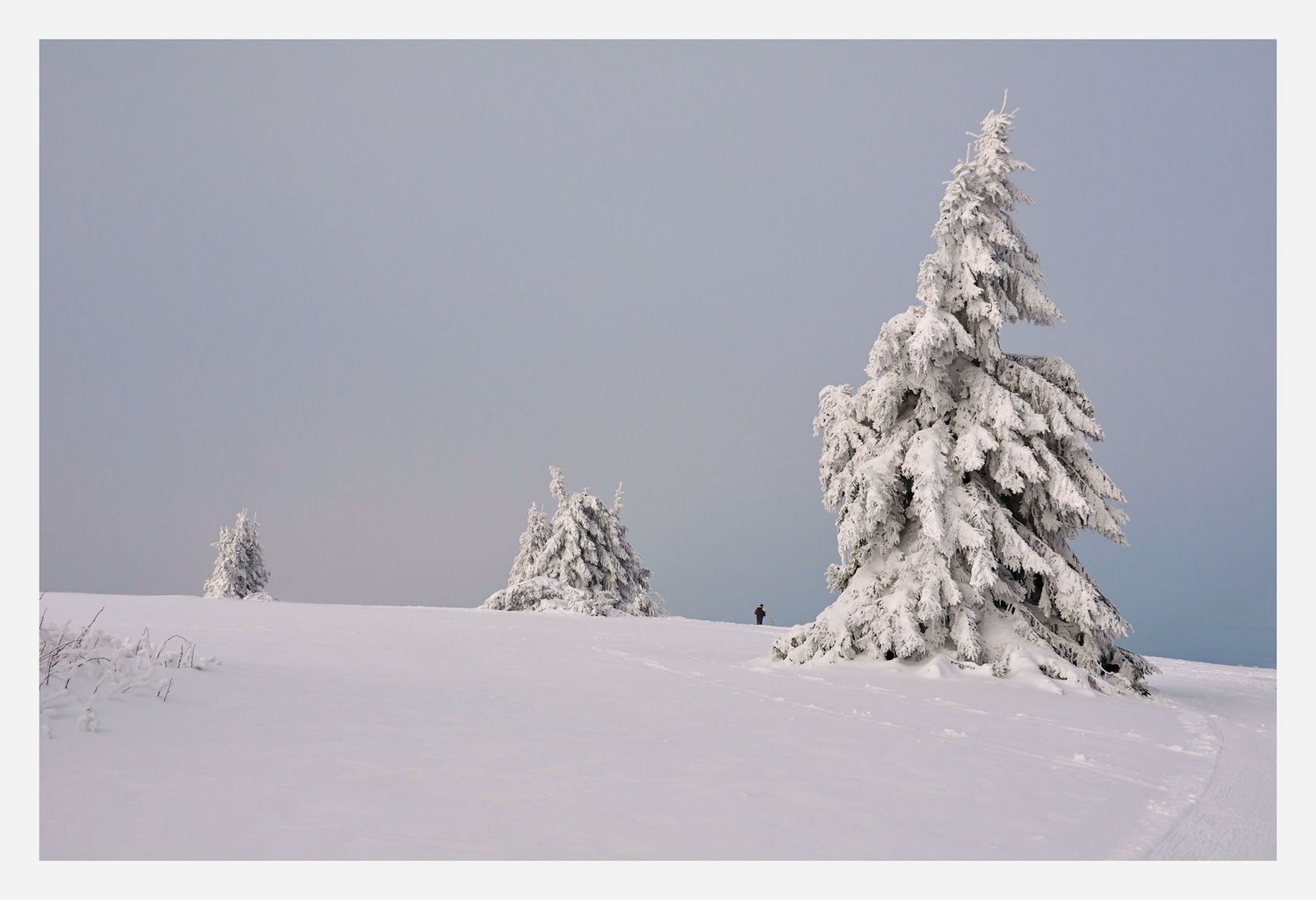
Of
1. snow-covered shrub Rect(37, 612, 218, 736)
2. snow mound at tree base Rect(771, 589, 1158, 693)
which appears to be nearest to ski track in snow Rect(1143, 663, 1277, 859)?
snow mound at tree base Rect(771, 589, 1158, 693)

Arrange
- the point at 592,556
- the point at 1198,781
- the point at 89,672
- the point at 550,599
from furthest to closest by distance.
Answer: the point at 592,556 < the point at 550,599 < the point at 1198,781 < the point at 89,672

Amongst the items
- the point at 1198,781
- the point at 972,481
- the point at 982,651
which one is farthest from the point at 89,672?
the point at 972,481

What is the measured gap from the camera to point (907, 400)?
54.3 feet

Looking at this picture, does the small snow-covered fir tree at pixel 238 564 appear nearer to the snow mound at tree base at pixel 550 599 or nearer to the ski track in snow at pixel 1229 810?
the snow mound at tree base at pixel 550 599

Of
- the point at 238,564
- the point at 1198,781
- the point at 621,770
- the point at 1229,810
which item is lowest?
the point at 238,564

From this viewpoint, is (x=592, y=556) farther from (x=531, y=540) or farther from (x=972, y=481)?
(x=972, y=481)

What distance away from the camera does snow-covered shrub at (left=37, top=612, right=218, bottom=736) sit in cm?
624

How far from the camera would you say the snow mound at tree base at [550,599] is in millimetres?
34438

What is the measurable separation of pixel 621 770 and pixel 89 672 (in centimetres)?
487

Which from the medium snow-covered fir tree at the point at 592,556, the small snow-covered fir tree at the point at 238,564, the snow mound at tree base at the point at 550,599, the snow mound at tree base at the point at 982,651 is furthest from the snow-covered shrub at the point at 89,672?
the small snow-covered fir tree at the point at 238,564

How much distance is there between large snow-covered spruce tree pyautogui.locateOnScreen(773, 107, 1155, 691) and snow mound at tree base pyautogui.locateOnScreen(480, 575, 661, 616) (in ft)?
63.0

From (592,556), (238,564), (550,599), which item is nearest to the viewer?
(550,599)

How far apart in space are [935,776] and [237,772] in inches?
210

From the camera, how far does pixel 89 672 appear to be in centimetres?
716
